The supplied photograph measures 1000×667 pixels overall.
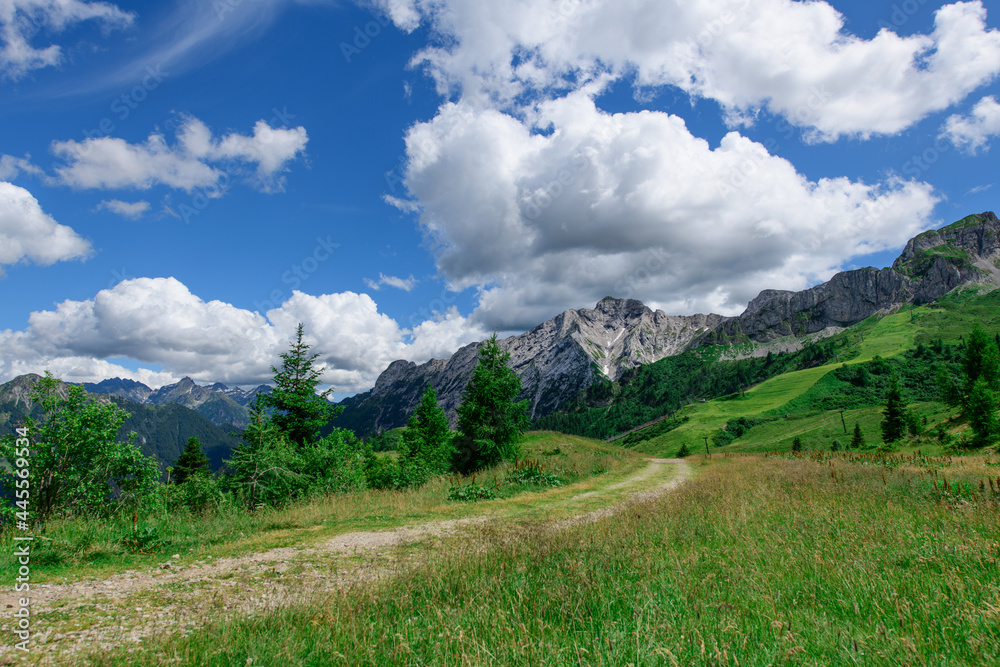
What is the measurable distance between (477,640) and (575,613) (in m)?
1.17

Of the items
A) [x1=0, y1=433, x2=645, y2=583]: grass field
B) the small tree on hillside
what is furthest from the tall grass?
the small tree on hillside

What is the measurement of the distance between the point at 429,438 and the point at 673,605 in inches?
1491

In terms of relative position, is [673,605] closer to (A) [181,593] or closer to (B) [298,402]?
(A) [181,593]

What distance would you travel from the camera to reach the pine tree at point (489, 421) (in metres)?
28.4

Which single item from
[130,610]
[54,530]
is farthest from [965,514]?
[54,530]

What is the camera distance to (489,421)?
29.2 meters

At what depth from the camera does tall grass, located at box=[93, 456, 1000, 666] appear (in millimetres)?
3596

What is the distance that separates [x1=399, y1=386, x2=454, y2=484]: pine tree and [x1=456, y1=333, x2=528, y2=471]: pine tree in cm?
246

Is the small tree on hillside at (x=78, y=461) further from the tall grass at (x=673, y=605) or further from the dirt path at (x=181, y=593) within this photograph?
the tall grass at (x=673, y=605)

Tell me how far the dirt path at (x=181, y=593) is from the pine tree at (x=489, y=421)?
18744mm

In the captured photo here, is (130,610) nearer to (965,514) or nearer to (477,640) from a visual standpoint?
(477,640)

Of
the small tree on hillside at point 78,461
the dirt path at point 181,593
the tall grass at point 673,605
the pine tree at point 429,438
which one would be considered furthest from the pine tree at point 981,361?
the small tree on hillside at point 78,461

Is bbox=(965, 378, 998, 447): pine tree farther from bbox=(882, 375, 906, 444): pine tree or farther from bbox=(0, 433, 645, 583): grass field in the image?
bbox=(0, 433, 645, 583): grass field

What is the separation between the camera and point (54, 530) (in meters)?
9.15
